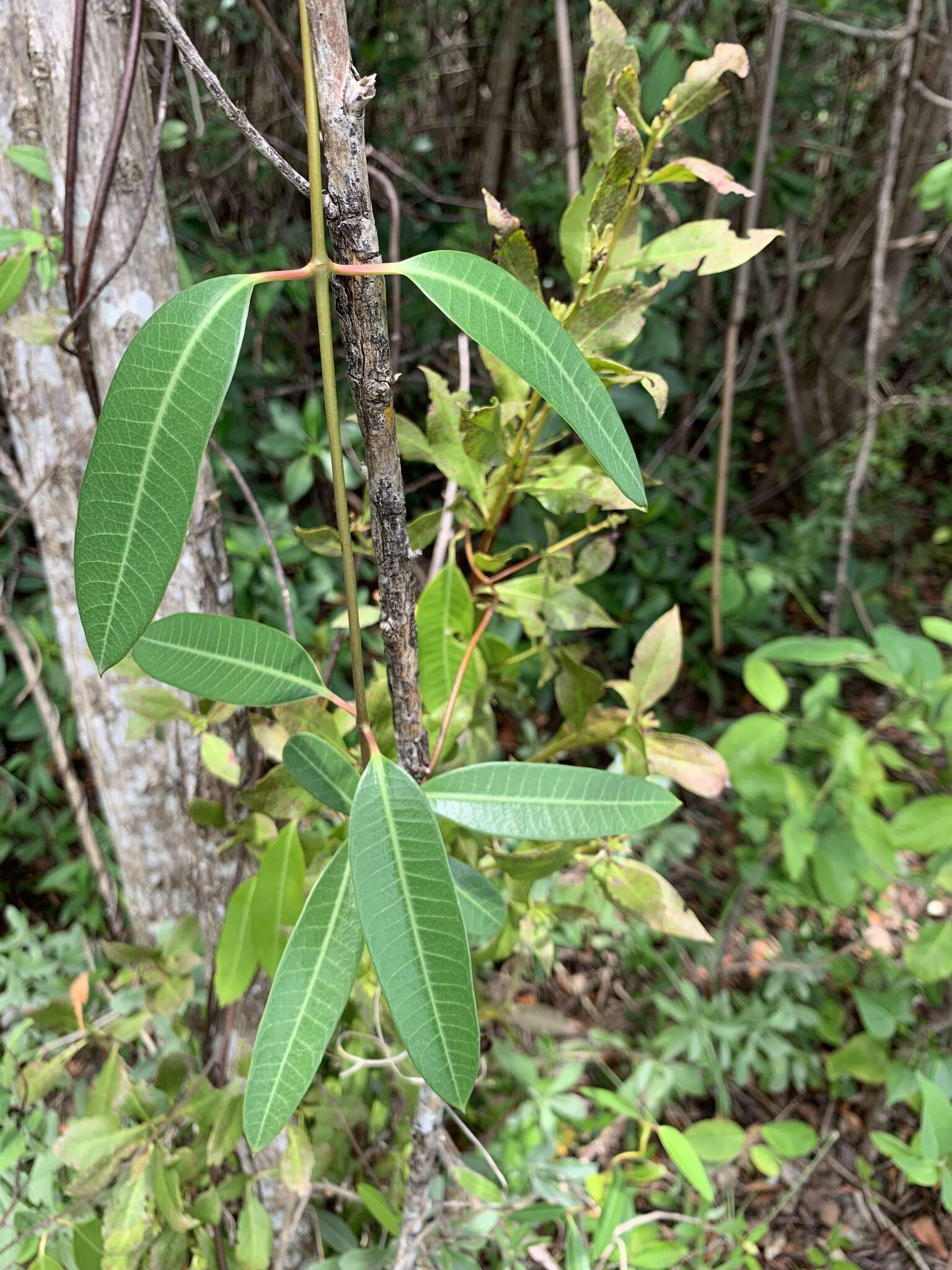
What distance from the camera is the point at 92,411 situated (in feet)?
2.68

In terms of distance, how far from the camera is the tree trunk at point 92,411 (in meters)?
0.65

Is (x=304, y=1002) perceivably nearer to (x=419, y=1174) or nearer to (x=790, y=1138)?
(x=419, y=1174)

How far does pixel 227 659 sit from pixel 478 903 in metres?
0.24

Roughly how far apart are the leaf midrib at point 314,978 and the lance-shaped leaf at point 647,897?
0.27 metres

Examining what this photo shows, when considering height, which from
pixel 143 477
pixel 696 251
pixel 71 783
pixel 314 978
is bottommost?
pixel 71 783

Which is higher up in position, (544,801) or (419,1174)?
(544,801)

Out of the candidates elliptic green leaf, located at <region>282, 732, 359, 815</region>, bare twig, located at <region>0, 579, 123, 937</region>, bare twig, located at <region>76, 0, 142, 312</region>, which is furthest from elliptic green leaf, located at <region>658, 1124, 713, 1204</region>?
bare twig, located at <region>76, 0, 142, 312</region>

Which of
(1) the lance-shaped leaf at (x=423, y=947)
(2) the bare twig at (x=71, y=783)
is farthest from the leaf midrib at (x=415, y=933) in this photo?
(2) the bare twig at (x=71, y=783)

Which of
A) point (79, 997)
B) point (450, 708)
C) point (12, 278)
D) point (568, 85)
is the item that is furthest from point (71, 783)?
point (568, 85)

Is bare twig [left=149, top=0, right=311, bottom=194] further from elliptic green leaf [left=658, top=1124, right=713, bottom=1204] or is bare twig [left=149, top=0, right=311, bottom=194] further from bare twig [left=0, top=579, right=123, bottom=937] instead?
bare twig [left=0, top=579, right=123, bottom=937]

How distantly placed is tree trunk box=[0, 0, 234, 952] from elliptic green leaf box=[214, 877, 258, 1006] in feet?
0.66

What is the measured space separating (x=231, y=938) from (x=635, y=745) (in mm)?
371

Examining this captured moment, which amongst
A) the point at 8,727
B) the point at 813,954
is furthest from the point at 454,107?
the point at 813,954

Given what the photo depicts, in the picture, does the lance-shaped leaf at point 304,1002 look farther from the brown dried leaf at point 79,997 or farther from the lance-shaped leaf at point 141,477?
the brown dried leaf at point 79,997
